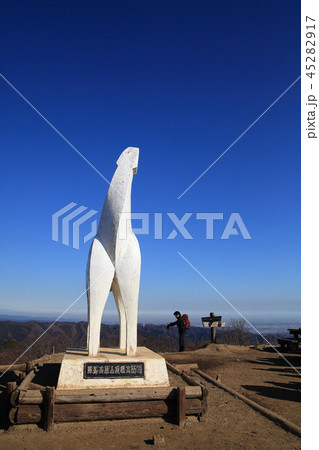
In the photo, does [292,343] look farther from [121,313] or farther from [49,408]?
[49,408]

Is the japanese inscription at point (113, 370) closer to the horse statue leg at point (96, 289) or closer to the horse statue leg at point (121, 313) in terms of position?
the horse statue leg at point (96, 289)

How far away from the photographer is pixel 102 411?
16.4 ft

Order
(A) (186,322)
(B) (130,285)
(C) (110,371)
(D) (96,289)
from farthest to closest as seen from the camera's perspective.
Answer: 1. (A) (186,322)
2. (B) (130,285)
3. (D) (96,289)
4. (C) (110,371)

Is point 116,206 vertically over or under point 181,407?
over

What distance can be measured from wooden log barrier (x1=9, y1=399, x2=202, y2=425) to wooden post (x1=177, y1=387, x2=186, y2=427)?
0.50ft

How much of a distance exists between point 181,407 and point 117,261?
112 inches

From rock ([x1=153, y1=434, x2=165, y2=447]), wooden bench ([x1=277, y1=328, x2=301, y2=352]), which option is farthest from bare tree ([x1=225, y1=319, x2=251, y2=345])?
rock ([x1=153, y1=434, x2=165, y2=447])

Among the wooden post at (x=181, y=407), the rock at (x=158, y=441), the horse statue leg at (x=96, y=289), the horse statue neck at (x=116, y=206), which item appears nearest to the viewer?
the rock at (x=158, y=441)

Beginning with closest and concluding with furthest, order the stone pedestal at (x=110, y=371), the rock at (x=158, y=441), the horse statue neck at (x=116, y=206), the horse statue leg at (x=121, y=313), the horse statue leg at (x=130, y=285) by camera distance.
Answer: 1. the rock at (x=158, y=441)
2. the stone pedestal at (x=110, y=371)
3. the horse statue leg at (x=130, y=285)
4. the horse statue neck at (x=116, y=206)
5. the horse statue leg at (x=121, y=313)

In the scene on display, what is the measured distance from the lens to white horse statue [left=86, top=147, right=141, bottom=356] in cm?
626

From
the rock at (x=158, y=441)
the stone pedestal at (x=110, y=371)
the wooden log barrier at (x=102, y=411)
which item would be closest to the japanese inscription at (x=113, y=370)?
the stone pedestal at (x=110, y=371)

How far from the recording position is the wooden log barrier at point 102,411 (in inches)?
188

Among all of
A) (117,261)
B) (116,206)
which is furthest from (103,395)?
(116,206)

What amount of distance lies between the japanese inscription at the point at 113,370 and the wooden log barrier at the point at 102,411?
736 millimetres
